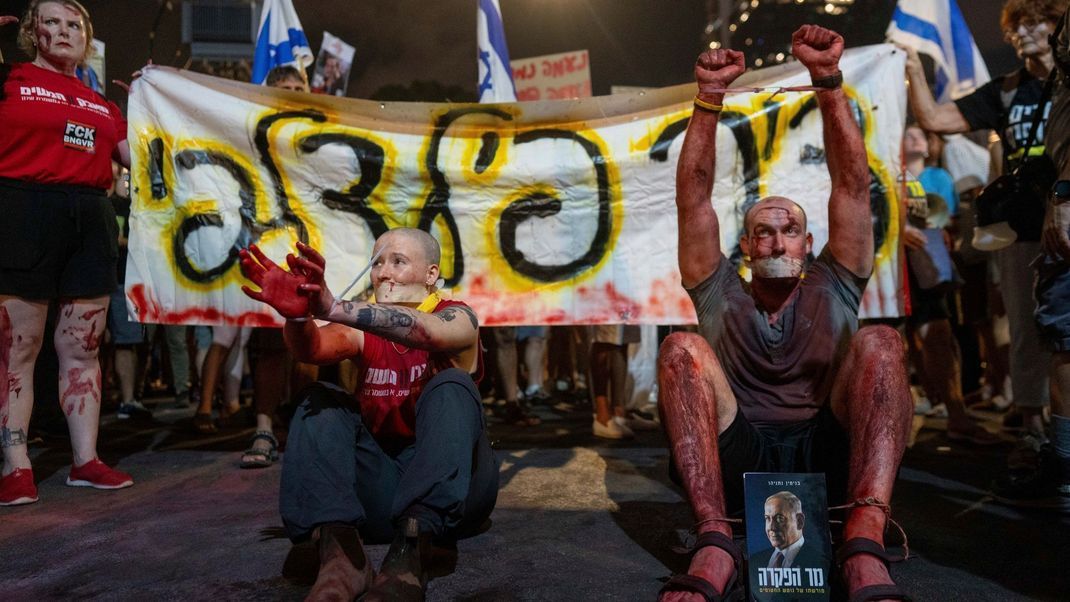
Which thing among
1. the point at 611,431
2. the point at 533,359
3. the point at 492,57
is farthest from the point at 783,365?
the point at 533,359

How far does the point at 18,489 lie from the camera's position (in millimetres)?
3057

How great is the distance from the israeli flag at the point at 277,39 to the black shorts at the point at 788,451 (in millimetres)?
4475

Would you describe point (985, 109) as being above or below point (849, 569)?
above

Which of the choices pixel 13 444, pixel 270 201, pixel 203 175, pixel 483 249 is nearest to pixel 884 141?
pixel 483 249

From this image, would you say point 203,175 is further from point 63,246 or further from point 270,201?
point 63,246

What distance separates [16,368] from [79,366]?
238mm

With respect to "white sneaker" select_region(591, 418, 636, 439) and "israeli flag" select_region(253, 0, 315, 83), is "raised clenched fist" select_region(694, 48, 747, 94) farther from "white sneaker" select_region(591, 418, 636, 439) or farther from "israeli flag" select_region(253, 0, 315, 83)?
"israeli flag" select_region(253, 0, 315, 83)

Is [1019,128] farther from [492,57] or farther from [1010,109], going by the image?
[492,57]

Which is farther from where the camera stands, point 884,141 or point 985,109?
point 884,141

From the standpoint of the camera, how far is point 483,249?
4.05 metres

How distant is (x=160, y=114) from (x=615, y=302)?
269 centimetres

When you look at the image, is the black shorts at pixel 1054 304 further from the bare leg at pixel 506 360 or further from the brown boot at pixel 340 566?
the bare leg at pixel 506 360

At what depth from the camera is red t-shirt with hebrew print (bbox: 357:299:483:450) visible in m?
2.26

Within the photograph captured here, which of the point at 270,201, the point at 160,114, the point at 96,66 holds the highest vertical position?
the point at 96,66
